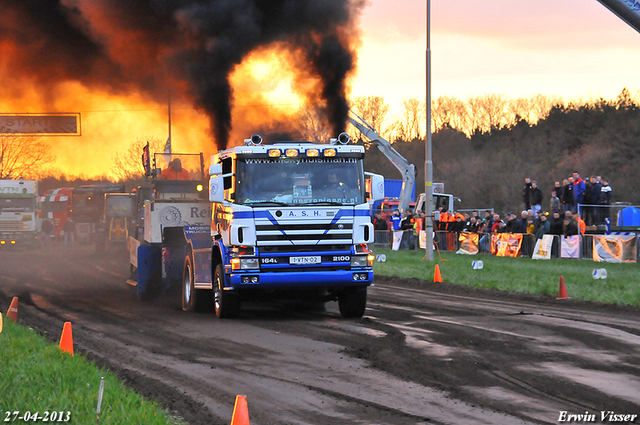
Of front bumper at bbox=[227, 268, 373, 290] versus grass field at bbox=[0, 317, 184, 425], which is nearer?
grass field at bbox=[0, 317, 184, 425]

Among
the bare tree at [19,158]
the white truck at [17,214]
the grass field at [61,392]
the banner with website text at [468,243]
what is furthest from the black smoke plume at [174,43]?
the bare tree at [19,158]

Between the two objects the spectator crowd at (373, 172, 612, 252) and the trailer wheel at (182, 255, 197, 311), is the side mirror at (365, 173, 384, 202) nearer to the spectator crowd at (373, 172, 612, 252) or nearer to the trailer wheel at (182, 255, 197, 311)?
the trailer wheel at (182, 255, 197, 311)

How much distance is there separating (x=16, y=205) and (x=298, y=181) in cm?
3318

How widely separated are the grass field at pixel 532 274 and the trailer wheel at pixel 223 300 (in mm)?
7059

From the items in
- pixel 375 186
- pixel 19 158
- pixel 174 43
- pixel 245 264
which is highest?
pixel 19 158

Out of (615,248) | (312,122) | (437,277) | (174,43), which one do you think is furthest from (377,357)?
(615,248)

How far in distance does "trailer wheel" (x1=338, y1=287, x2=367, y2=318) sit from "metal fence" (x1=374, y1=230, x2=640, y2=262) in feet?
40.3

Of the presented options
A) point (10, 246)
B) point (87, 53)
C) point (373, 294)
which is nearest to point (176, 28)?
point (87, 53)

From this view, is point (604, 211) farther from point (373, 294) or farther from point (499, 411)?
point (499, 411)

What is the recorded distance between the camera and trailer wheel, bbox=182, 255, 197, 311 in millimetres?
14617

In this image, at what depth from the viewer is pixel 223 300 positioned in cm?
1315

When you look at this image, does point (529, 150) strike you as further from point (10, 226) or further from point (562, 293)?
point (562, 293)

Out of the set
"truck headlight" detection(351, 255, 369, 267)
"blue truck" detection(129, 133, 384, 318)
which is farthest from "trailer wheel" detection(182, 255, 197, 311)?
"truck headlight" detection(351, 255, 369, 267)

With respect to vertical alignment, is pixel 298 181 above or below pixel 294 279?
above
